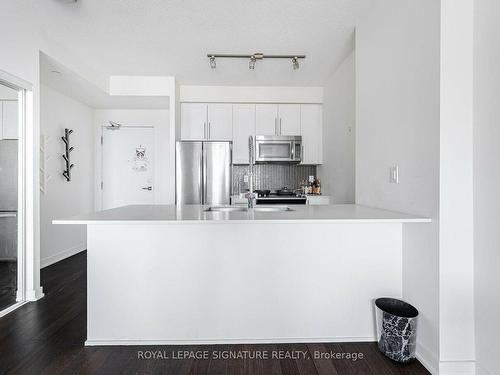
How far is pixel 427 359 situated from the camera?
163 centimetres

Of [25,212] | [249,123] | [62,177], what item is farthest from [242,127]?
[25,212]

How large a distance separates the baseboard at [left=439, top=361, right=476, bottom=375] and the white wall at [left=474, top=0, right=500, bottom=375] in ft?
0.15

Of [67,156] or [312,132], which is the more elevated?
[312,132]

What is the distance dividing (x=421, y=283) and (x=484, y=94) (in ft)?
3.54

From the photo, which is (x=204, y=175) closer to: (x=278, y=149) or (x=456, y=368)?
(x=278, y=149)

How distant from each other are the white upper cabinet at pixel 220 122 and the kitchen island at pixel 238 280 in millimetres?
2650

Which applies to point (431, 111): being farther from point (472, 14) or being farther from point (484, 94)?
point (472, 14)

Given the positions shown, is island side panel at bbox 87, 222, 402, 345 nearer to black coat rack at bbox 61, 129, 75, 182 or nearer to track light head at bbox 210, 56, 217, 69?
track light head at bbox 210, 56, 217, 69

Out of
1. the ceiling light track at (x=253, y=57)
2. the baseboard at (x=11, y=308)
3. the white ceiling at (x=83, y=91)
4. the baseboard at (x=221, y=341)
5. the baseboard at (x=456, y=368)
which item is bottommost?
the baseboard at (x=11, y=308)

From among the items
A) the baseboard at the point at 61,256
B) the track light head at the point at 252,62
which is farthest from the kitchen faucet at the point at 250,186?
the baseboard at the point at 61,256

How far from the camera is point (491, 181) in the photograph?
1.43 meters

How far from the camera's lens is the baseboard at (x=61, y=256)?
3.56 metres

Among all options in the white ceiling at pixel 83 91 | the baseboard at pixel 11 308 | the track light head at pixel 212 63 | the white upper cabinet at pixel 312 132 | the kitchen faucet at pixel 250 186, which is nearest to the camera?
the baseboard at pixel 11 308

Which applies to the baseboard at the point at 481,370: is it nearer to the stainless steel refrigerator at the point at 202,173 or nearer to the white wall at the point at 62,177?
the stainless steel refrigerator at the point at 202,173
